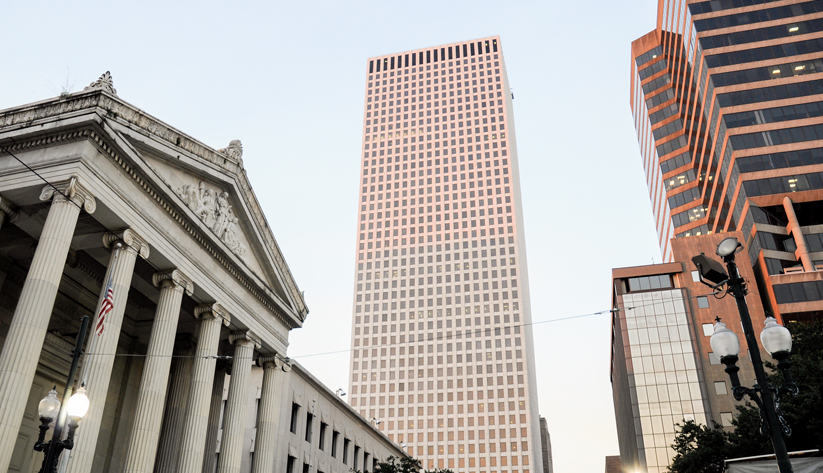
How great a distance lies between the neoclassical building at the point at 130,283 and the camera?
23078 millimetres

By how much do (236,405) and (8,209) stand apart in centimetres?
1529

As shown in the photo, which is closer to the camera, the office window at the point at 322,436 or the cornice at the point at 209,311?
the cornice at the point at 209,311

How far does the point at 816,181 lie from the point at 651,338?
31414 millimetres

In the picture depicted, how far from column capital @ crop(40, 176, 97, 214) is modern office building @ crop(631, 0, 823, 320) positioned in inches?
3096

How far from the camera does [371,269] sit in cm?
15838

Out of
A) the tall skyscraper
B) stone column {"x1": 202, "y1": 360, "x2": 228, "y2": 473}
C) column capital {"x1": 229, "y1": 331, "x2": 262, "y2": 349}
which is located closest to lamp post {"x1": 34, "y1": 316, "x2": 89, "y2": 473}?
column capital {"x1": 229, "y1": 331, "x2": 262, "y2": 349}

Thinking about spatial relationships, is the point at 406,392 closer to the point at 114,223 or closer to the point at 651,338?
the point at 651,338

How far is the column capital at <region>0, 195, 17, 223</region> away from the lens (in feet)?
80.6

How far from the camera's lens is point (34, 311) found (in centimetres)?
2158

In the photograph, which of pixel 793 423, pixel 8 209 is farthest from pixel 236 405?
pixel 793 423

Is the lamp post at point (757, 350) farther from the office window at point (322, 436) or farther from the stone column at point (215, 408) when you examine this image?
the office window at point (322, 436)

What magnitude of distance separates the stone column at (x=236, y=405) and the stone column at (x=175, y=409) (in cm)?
249

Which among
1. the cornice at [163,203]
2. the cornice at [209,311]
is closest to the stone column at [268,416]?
the cornice at [163,203]

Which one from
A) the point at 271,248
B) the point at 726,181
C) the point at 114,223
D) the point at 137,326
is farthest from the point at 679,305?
the point at 114,223
